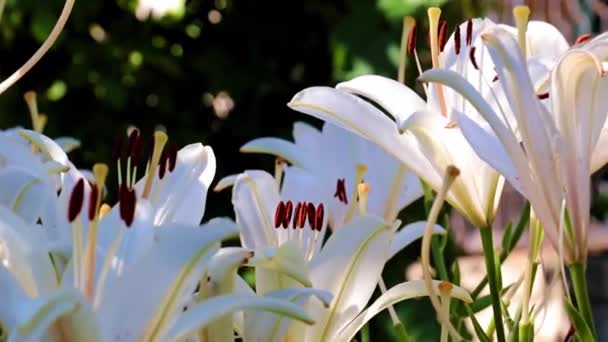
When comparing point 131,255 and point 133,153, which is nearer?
point 131,255

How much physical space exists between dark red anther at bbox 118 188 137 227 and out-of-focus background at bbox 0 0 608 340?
4.14ft

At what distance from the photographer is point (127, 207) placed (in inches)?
19.0

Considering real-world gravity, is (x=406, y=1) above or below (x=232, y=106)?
above

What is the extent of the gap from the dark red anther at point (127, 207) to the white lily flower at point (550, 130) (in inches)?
5.4

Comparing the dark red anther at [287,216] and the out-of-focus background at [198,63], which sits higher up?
the dark red anther at [287,216]

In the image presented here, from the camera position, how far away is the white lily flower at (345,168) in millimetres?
708

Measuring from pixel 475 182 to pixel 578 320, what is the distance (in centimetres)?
12

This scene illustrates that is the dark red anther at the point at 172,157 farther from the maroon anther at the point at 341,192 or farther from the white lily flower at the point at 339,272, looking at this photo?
the maroon anther at the point at 341,192

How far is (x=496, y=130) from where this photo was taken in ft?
1.78

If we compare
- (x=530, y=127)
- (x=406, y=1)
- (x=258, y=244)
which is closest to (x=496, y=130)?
(x=530, y=127)

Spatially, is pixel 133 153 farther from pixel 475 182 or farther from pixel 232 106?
pixel 232 106

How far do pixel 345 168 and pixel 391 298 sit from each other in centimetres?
23

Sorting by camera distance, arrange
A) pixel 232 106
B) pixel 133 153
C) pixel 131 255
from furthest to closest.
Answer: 1. pixel 232 106
2. pixel 133 153
3. pixel 131 255

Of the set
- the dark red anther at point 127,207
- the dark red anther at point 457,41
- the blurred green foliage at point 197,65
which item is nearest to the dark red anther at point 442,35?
the dark red anther at point 457,41
